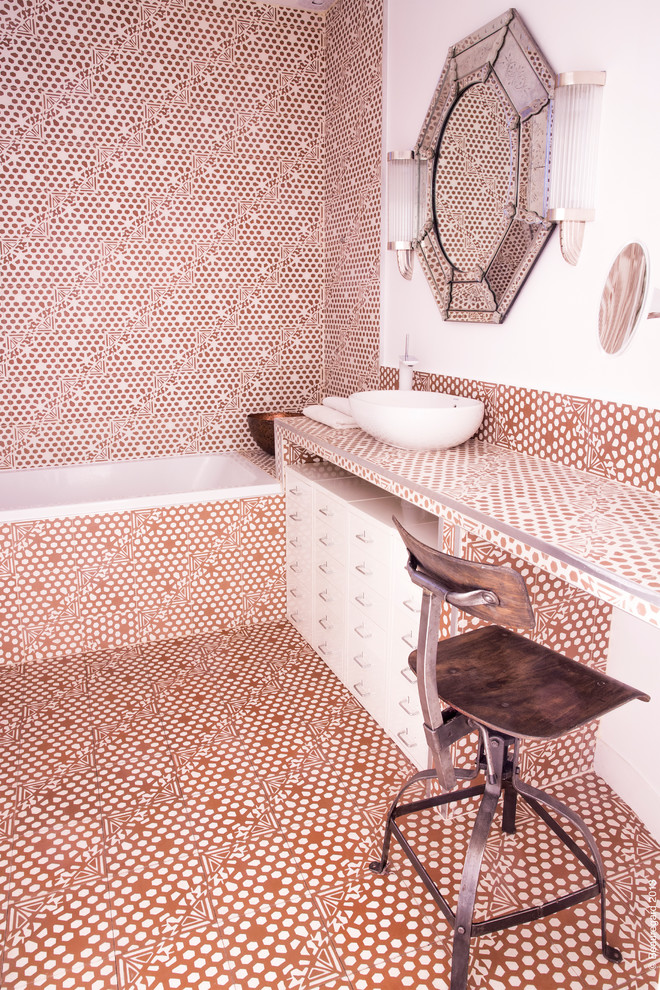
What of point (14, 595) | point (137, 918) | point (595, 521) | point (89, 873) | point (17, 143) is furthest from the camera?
point (17, 143)

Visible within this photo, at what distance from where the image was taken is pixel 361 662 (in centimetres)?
252

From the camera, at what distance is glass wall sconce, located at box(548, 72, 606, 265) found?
184 centimetres

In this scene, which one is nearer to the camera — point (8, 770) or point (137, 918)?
point (137, 918)

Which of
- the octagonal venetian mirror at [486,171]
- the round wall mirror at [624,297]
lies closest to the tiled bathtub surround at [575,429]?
the round wall mirror at [624,297]

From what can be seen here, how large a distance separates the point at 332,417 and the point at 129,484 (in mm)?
1328

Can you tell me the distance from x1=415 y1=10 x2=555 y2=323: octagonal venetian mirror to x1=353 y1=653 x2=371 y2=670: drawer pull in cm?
120

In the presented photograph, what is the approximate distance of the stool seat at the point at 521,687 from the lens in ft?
4.55

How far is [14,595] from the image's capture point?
2912 mm

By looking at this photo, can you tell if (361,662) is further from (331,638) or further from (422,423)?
(422,423)

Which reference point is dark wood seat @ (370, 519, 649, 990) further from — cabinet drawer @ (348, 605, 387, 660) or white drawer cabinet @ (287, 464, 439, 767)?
cabinet drawer @ (348, 605, 387, 660)

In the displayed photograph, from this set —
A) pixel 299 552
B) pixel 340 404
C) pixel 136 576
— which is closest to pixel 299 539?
pixel 299 552

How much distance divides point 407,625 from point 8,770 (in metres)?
1.32

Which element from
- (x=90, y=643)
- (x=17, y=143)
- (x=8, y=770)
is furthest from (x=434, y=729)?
(x=17, y=143)

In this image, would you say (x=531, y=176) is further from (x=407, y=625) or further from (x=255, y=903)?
(x=255, y=903)
